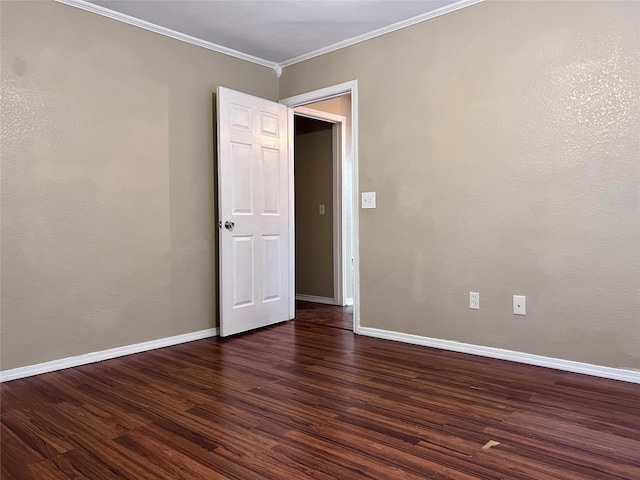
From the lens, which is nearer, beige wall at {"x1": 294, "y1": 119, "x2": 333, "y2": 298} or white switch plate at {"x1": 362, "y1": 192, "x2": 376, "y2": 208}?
white switch plate at {"x1": 362, "y1": 192, "x2": 376, "y2": 208}

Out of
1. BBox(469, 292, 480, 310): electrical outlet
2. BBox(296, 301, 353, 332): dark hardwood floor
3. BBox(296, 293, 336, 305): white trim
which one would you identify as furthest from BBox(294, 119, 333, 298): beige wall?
BBox(469, 292, 480, 310): electrical outlet

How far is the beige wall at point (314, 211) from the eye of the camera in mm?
5285

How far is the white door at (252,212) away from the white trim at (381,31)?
1.49 ft

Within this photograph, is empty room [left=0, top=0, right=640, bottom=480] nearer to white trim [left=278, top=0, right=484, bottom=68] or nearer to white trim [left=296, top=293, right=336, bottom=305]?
white trim [left=278, top=0, right=484, bottom=68]

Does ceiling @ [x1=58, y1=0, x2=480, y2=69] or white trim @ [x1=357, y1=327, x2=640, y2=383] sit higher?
Result: ceiling @ [x1=58, y1=0, x2=480, y2=69]

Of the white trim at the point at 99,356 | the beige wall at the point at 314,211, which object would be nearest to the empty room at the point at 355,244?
the white trim at the point at 99,356

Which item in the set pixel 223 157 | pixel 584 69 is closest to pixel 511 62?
pixel 584 69

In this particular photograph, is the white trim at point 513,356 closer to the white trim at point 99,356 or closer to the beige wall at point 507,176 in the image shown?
the beige wall at point 507,176

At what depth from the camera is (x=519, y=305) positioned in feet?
9.75

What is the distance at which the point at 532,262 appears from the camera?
2.90 m

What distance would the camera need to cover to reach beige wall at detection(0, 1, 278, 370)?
281 centimetres

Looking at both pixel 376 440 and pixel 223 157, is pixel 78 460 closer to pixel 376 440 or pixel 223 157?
pixel 376 440

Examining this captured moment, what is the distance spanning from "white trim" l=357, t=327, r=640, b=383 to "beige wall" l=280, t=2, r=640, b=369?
39 mm

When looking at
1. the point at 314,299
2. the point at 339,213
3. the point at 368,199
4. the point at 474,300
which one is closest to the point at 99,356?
the point at 368,199
